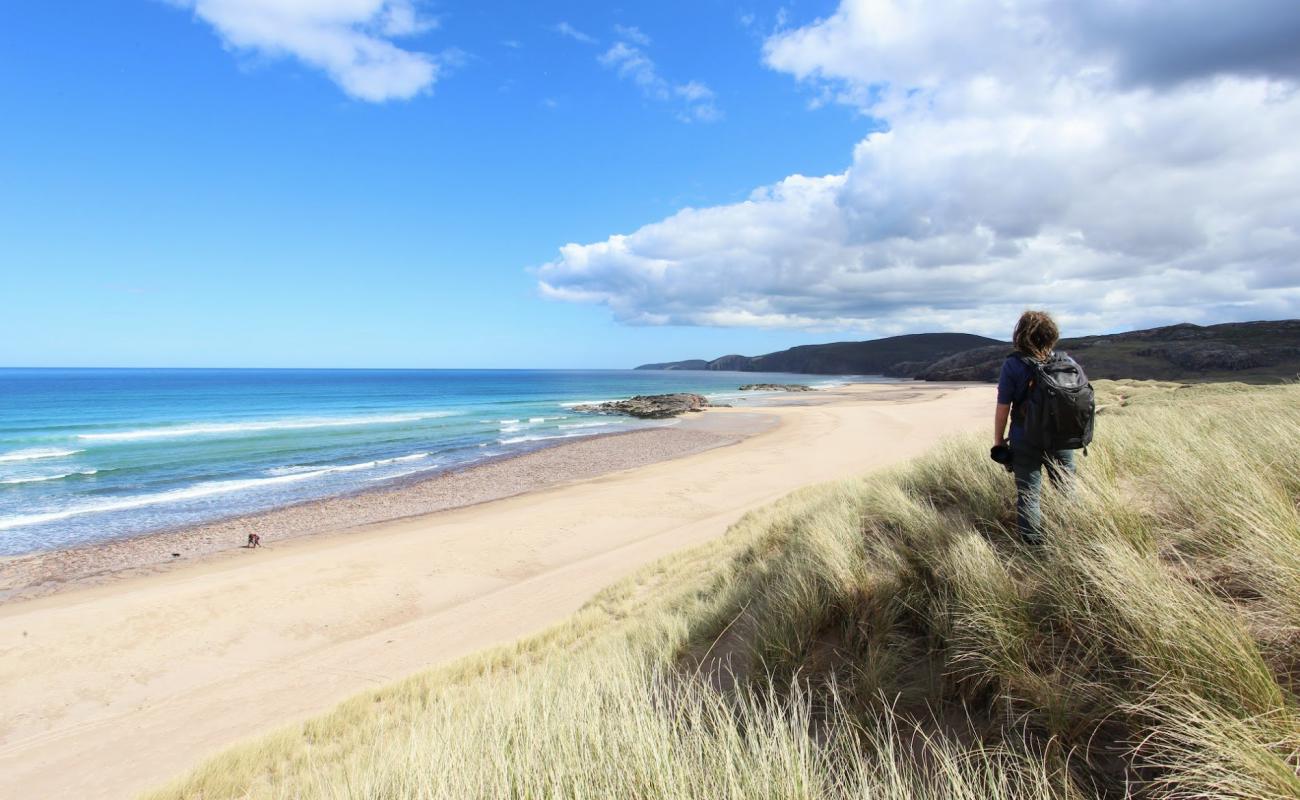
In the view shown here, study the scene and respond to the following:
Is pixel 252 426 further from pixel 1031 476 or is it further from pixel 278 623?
pixel 1031 476

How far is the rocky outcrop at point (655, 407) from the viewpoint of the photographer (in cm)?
5253

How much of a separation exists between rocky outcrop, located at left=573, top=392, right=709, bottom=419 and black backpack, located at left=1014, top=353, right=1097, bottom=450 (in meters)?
45.8

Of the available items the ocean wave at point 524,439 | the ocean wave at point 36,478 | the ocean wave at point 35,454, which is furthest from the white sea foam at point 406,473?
the ocean wave at point 35,454

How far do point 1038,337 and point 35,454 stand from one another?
4478 centimetres

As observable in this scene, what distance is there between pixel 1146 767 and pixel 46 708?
12.2 meters

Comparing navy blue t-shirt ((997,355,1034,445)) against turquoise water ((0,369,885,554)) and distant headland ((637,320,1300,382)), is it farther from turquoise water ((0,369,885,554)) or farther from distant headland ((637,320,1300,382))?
distant headland ((637,320,1300,382))

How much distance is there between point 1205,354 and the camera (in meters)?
52.8

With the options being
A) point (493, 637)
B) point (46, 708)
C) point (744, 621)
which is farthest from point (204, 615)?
point (744, 621)

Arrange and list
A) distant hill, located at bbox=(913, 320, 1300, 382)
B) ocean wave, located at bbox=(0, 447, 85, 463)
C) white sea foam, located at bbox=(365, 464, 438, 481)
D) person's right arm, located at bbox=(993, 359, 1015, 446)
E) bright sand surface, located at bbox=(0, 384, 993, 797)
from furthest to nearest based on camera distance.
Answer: distant hill, located at bbox=(913, 320, 1300, 382), ocean wave, located at bbox=(0, 447, 85, 463), white sea foam, located at bbox=(365, 464, 438, 481), bright sand surface, located at bbox=(0, 384, 993, 797), person's right arm, located at bbox=(993, 359, 1015, 446)

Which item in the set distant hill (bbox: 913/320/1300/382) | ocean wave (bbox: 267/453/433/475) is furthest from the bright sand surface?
distant hill (bbox: 913/320/1300/382)

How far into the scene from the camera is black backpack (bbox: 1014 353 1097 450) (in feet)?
13.7

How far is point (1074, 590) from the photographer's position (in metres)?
3.16

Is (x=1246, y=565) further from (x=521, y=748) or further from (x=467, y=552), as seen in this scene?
(x=467, y=552)

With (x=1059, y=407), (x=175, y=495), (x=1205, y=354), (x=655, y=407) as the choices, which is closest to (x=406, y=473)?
(x=175, y=495)
